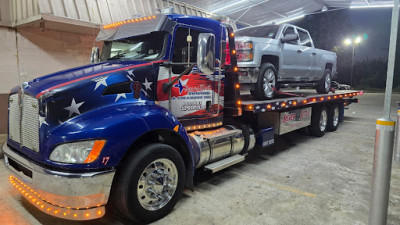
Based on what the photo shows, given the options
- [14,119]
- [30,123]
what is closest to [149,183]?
[30,123]

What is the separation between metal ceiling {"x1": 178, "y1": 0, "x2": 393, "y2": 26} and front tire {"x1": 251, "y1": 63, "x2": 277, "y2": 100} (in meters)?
5.56

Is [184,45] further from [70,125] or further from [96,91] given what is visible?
[70,125]

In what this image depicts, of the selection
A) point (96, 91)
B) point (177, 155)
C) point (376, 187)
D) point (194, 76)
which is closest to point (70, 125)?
point (96, 91)

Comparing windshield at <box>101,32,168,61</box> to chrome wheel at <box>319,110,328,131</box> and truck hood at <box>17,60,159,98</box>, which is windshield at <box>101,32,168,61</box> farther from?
chrome wheel at <box>319,110,328,131</box>

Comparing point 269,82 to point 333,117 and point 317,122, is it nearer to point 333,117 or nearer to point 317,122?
point 317,122

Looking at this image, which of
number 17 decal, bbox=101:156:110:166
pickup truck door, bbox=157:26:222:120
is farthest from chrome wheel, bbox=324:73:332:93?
number 17 decal, bbox=101:156:110:166

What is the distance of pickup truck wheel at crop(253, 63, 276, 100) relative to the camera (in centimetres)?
571

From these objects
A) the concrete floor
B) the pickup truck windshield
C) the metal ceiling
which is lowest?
the concrete floor

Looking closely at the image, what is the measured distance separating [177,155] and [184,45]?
1481mm

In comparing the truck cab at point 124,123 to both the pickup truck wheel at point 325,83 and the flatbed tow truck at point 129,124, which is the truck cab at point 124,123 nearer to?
the flatbed tow truck at point 129,124

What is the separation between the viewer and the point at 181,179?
3.48 meters

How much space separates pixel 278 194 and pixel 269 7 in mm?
11952

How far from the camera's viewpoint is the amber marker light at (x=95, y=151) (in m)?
2.64

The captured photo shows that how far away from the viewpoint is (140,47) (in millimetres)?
3744
